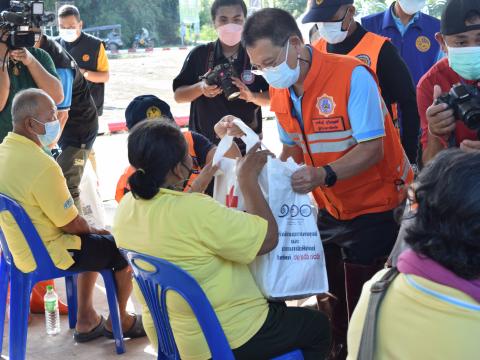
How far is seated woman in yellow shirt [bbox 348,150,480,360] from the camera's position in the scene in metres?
1.38

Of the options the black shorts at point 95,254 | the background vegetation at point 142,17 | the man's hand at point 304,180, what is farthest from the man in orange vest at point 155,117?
the background vegetation at point 142,17

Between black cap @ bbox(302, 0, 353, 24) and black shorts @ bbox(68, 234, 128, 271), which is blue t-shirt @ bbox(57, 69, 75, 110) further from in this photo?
black cap @ bbox(302, 0, 353, 24)

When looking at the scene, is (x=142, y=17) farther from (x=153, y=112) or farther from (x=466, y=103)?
(x=466, y=103)

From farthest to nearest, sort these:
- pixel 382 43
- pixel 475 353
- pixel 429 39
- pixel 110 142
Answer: pixel 110 142 → pixel 429 39 → pixel 382 43 → pixel 475 353

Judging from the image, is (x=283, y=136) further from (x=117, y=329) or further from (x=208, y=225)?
(x=117, y=329)

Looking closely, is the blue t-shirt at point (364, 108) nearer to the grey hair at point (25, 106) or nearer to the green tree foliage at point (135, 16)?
the grey hair at point (25, 106)

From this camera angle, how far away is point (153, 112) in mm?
3186

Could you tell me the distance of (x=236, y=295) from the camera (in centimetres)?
231

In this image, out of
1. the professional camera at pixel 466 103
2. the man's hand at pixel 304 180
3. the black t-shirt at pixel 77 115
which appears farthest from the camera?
the black t-shirt at pixel 77 115

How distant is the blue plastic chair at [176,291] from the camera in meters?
2.20

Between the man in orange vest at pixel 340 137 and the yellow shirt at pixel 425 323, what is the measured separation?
994 millimetres

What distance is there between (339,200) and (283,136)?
1.23 ft

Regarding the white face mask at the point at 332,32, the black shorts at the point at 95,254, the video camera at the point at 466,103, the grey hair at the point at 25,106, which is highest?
the white face mask at the point at 332,32

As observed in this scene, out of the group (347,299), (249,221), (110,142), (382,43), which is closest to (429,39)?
(382,43)
